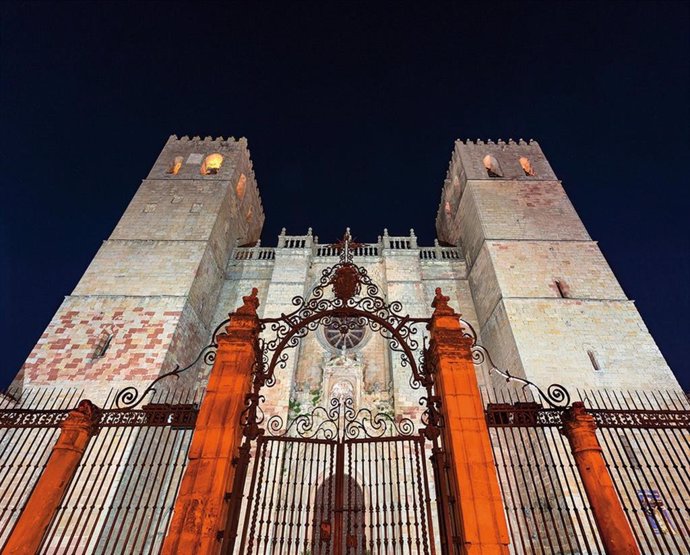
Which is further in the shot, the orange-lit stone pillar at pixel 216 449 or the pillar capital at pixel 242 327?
the pillar capital at pixel 242 327

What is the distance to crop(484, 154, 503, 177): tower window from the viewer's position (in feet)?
59.9

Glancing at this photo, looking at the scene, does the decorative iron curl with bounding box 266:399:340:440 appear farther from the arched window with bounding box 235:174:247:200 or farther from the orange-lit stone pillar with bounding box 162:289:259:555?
the arched window with bounding box 235:174:247:200

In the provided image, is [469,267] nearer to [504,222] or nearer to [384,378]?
[504,222]

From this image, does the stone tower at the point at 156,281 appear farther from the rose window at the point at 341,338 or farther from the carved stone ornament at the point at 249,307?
the carved stone ornament at the point at 249,307

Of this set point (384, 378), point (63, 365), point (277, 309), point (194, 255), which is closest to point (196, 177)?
point (194, 255)

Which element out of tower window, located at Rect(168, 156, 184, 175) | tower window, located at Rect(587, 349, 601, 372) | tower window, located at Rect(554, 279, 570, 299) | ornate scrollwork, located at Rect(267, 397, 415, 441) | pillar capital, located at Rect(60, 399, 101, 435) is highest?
tower window, located at Rect(168, 156, 184, 175)

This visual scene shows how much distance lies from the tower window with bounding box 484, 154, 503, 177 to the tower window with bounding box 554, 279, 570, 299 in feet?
23.2

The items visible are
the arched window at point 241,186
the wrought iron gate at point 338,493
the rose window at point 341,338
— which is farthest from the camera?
the arched window at point 241,186

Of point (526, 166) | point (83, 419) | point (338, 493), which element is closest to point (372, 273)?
point (526, 166)

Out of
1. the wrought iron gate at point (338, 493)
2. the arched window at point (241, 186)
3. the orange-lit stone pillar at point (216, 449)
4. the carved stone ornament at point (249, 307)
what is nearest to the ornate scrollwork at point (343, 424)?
the wrought iron gate at point (338, 493)

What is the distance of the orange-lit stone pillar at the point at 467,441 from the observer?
158 inches

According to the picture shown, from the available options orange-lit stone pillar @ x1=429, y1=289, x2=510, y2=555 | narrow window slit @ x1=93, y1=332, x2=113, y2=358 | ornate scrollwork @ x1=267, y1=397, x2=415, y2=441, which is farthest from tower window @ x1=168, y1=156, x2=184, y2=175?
orange-lit stone pillar @ x1=429, y1=289, x2=510, y2=555

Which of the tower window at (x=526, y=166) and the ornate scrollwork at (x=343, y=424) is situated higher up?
the tower window at (x=526, y=166)

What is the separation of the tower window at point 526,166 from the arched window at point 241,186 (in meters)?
13.6
